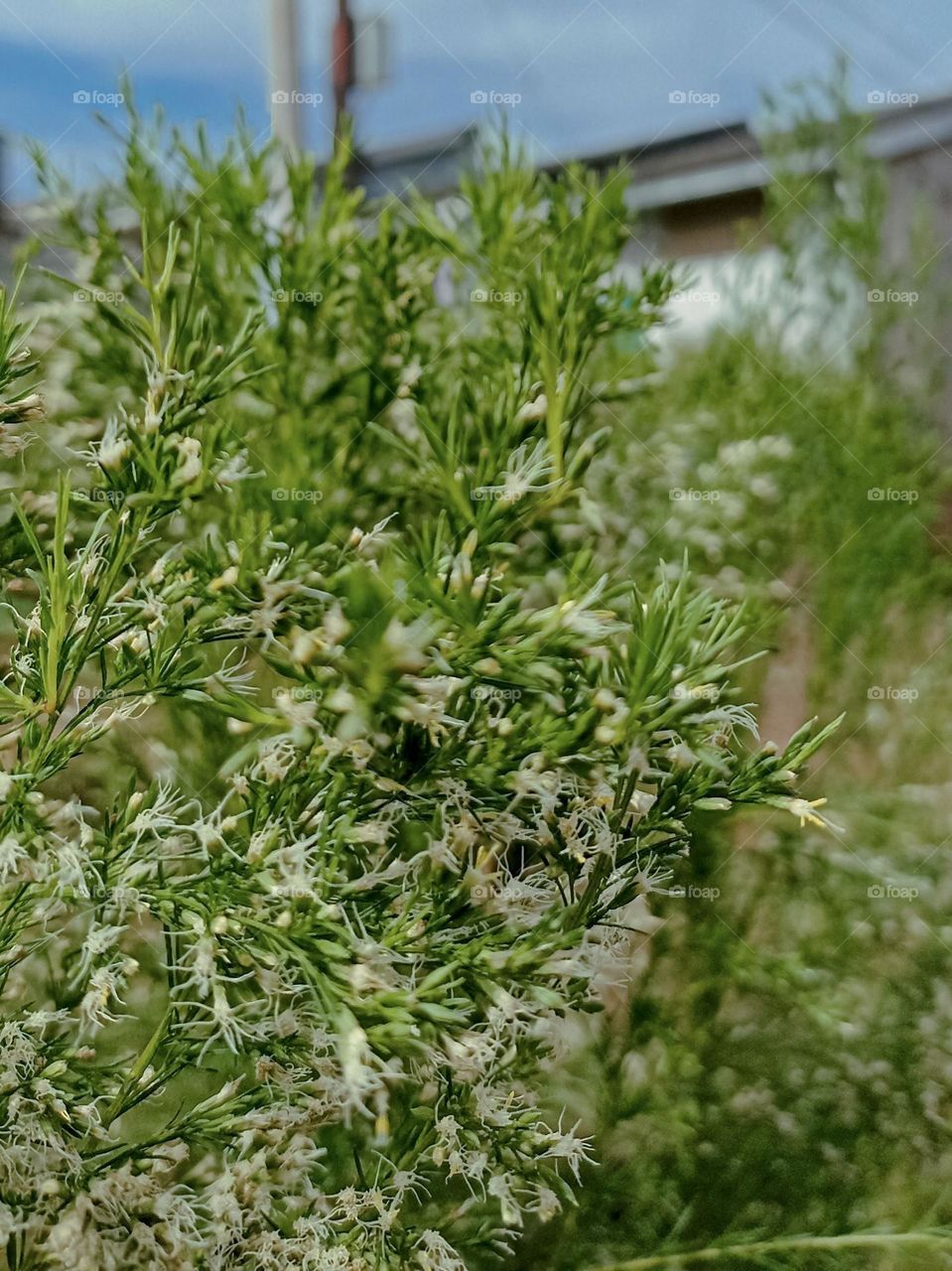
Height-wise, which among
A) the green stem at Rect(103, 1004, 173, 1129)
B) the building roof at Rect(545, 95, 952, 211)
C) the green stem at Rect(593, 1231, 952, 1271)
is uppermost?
the building roof at Rect(545, 95, 952, 211)

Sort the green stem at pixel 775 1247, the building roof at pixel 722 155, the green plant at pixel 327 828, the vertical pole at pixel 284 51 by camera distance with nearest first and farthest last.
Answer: the green plant at pixel 327 828 → the green stem at pixel 775 1247 → the vertical pole at pixel 284 51 → the building roof at pixel 722 155

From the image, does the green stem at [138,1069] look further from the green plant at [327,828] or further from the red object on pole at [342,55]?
the red object on pole at [342,55]

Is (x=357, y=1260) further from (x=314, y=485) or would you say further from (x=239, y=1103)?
(x=314, y=485)

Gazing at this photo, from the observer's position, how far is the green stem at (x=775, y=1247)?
2.44 feet

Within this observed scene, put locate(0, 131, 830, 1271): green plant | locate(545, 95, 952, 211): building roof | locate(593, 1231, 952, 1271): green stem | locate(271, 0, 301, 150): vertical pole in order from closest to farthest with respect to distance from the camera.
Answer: locate(0, 131, 830, 1271): green plant
locate(593, 1231, 952, 1271): green stem
locate(271, 0, 301, 150): vertical pole
locate(545, 95, 952, 211): building roof

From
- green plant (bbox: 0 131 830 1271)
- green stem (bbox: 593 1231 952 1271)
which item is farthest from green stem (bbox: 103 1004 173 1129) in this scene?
green stem (bbox: 593 1231 952 1271)

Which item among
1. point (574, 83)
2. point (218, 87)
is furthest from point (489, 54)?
point (218, 87)

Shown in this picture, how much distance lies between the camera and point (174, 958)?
0.57m

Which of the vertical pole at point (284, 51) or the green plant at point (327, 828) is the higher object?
the vertical pole at point (284, 51)

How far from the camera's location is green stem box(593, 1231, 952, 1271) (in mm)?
745

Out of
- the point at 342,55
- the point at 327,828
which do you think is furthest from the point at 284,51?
the point at 327,828

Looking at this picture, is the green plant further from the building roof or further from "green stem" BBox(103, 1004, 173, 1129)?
the building roof

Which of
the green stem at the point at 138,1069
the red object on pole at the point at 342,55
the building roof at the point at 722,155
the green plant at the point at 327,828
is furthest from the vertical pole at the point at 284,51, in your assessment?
the green stem at the point at 138,1069

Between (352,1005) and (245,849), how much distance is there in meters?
0.11
